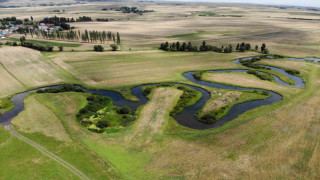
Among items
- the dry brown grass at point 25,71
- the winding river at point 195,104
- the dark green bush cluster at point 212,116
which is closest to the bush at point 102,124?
the winding river at point 195,104

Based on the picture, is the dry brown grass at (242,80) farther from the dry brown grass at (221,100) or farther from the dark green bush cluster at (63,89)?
the dark green bush cluster at (63,89)

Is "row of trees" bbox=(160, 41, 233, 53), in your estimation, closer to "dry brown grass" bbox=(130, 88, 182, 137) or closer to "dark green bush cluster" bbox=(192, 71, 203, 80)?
"dark green bush cluster" bbox=(192, 71, 203, 80)

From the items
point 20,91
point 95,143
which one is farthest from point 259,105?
point 20,91

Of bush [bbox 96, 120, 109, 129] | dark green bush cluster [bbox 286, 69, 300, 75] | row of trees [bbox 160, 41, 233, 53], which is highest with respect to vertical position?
row of trees [bbox 160, 41, 233, 53]

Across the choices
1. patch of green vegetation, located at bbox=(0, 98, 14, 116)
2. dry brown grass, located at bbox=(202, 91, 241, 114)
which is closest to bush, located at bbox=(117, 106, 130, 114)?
dry brown grass, located at bbox=(202, 91, 241, 114)

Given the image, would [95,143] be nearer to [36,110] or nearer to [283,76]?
[36,110]

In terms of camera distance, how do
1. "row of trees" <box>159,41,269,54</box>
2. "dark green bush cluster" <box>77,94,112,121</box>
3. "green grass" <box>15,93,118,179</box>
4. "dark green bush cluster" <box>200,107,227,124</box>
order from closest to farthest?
"green grass" <box>15,93,118,179</box> < "dark green bush cluster" <box>200,107,227,124</box> < "dark green bush cluster" <box>77,94,112,121</box> < "row of trees" <box>159,41,269,54</box>
